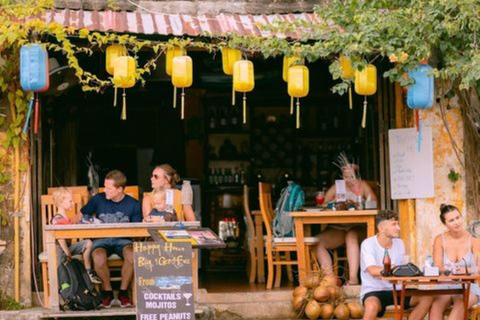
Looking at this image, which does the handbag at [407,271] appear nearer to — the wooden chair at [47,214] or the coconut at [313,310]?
the coconut at [313,310]

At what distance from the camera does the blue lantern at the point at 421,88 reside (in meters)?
10.0

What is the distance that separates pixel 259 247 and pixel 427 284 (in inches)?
133

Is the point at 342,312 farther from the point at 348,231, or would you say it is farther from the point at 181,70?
the point at 181,70

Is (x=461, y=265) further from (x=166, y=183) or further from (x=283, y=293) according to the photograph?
(x=166, y=183)

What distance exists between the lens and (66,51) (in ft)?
33.6

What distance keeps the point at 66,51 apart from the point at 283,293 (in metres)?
3.26

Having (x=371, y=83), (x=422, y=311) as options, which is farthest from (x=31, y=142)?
(x=422, y=311)

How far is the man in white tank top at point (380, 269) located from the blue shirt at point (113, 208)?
2.47 metres

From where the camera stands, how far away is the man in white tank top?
9.34m

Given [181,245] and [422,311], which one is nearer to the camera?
[181,245]

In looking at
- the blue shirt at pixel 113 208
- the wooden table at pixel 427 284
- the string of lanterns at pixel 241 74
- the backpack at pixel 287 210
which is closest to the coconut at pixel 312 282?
the backpack at pixel 287 210

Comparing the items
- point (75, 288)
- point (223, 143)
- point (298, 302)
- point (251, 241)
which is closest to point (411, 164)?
point (298, 302)

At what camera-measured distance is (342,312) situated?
10.5 m

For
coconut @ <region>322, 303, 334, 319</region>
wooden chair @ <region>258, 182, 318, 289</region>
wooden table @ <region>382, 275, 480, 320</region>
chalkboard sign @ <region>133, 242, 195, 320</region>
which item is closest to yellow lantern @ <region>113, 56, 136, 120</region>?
chalkboard sign @ <region>133, 242, 195, 320</region>
